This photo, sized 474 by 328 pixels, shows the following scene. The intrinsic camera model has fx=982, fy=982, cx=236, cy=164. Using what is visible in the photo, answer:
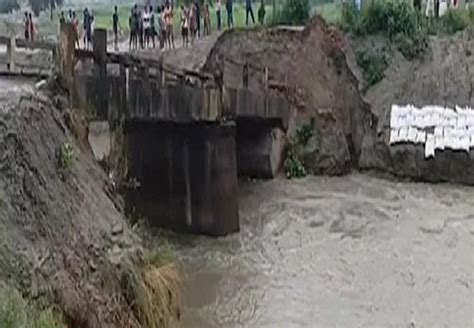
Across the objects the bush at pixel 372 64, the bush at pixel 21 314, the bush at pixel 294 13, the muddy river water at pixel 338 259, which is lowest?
the muddy river water at pixel 338 259

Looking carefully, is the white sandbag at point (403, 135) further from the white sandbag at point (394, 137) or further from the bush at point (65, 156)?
the bush at point (65, 156)

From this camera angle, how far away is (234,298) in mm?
21797

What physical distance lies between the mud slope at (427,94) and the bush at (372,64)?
26 cm

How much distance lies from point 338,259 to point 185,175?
16.5ft

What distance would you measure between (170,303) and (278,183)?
65.0 feet

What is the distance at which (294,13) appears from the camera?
40.9 metres

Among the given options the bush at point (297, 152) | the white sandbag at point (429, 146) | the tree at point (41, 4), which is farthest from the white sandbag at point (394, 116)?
the tree at point (41, 4)

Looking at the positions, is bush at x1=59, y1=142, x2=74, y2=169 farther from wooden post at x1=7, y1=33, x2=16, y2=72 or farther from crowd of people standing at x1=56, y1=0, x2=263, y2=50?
crowd of people standing at x1=56, y1=0, x2=263, y2=50

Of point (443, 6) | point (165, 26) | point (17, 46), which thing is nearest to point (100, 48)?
point (17, 46)

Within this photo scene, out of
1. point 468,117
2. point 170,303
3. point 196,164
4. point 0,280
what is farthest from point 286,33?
point 0,280

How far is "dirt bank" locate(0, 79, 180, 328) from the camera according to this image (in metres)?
11.6

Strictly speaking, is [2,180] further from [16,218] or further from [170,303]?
[170,303]

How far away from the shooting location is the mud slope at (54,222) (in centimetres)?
1155

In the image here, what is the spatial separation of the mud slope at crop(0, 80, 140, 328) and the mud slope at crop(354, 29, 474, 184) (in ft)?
70.6
